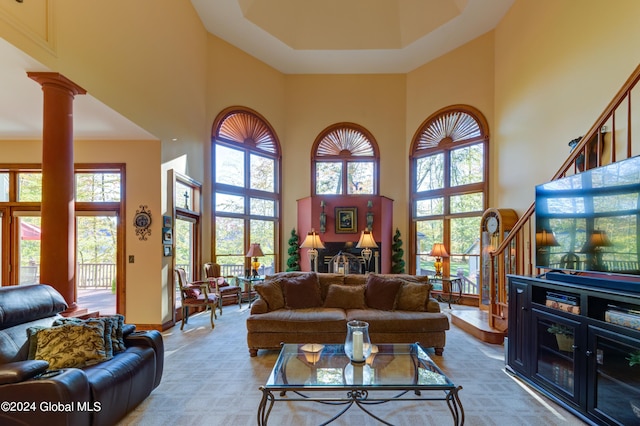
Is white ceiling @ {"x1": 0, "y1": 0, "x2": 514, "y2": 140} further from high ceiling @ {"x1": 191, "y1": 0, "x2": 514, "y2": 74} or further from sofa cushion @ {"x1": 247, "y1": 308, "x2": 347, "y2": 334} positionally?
sofa cushion @ {"x1": 247, "y1": 308, "x2": 347, "y2": 334}

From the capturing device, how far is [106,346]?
254 centimetres

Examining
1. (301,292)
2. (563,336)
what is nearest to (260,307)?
(301,292)

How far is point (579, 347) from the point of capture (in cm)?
244

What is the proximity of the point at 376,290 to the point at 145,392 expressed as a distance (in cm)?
276

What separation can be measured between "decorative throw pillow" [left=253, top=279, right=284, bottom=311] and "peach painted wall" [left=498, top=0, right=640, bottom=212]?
4489mm

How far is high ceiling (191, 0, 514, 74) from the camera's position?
252 inches

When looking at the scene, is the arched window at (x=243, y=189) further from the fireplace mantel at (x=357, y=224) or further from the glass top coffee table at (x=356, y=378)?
the glass top coffee table at (x=356, y=378)

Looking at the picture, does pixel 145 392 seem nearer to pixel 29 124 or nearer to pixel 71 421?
pixel 71 421

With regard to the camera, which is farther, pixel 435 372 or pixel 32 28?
pixel 32 28

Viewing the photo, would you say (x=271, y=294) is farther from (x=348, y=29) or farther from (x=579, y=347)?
(x=348, y=29)

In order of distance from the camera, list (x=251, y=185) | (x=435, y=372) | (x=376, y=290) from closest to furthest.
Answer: (x=435, y=372) < (x=376, y=290) < (x=251, y=185)

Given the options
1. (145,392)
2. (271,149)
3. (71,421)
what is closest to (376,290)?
(145,392)

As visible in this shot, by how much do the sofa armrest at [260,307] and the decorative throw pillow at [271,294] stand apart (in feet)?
0.14

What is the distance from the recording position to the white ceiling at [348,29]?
632 cm
